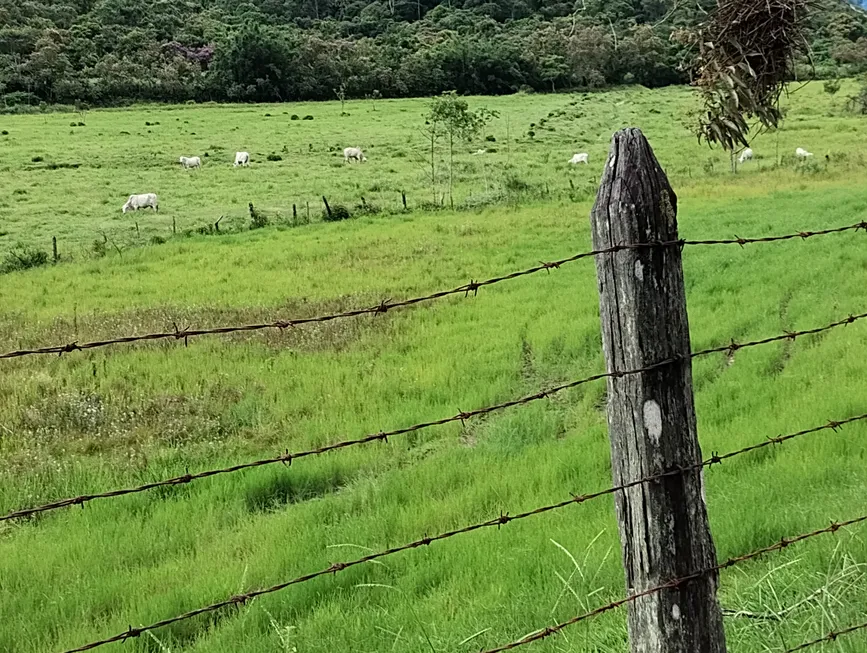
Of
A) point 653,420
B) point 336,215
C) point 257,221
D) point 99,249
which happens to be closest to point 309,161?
point 336,215

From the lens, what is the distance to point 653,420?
2.25m

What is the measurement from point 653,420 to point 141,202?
27.5 m

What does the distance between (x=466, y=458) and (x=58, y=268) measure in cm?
1453

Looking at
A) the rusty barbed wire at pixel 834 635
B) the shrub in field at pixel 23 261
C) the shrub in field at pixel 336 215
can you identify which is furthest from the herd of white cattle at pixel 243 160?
the rusty barbed wire at pixel 834 635

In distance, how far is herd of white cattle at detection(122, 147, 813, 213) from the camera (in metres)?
27.3

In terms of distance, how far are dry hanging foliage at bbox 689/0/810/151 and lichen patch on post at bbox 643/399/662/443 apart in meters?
1.28

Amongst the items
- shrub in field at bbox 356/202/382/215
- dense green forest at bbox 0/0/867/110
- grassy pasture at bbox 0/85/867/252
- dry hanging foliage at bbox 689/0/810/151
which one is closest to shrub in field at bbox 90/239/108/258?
grassy pasture at bbox 0/85/867/252

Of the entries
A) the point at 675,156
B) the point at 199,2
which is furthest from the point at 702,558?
the point at 199,2

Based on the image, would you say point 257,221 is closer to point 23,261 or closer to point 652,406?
point 23,261

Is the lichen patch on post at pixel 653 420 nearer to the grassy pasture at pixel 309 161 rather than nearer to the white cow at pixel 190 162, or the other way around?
the grassy pasture at pixel 309 161

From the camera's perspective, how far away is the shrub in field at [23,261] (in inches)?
747

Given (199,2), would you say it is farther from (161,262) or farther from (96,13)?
→ (161,262)

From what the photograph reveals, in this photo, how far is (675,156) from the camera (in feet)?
106

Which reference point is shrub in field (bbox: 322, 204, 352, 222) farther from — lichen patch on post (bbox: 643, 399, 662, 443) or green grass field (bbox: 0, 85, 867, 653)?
lichen patch on post (bbox: 643, 399, 662, 443)
